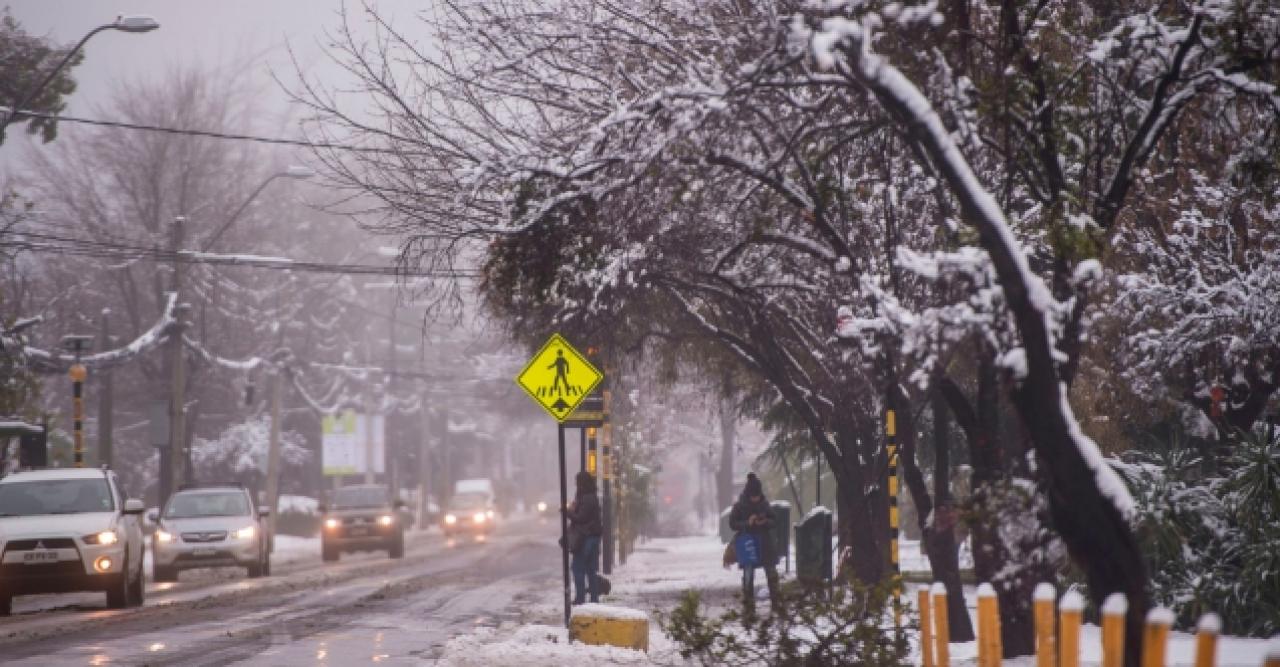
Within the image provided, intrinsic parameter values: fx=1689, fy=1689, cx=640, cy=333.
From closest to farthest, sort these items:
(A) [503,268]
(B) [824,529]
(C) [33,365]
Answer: (A) [503,268] < (B) [824,529] < (C) [33,365]

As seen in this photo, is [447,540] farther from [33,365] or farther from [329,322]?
[33,365]

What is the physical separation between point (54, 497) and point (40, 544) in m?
1.60

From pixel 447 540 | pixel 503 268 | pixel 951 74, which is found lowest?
pixel 447 540

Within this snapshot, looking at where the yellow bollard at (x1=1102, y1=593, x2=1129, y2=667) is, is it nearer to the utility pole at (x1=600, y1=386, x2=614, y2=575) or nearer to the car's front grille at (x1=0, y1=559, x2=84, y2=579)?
the car's front grille at (x1=0, y1=559, x2=84, y2=579)

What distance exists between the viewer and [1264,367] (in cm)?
1850

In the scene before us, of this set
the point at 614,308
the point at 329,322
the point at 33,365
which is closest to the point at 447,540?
the point at 329,322

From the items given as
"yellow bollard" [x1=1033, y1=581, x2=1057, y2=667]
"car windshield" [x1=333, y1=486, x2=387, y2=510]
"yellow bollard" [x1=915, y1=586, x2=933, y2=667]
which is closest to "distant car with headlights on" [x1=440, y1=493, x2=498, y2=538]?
"car windshield" [x1=333, y1=486, x2=387, y2=510]

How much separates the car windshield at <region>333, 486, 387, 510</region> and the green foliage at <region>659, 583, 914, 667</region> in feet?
100

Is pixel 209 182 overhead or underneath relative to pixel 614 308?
overhead

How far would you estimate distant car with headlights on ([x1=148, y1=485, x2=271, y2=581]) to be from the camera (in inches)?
1205

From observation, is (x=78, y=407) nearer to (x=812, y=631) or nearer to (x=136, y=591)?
(x=136, y=591)

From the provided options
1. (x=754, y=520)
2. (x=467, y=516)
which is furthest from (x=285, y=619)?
(x=467, y=516)

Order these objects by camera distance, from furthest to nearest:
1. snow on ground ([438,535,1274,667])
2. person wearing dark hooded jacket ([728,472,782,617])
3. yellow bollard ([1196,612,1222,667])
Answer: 1. person wearing dark hooded jacket ([728,472,782,617])
2. snow on ground ([438,535,1274,667])
3. yellow bollard ([1196,612,1222,667])

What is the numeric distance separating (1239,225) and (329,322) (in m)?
62.4
